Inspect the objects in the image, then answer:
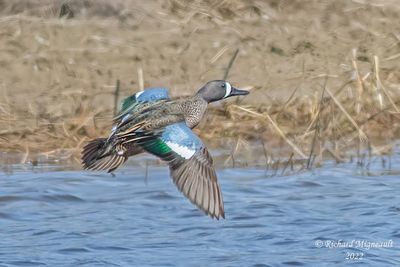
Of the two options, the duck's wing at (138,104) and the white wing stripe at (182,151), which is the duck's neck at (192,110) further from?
the white wing stripe at (182,151)

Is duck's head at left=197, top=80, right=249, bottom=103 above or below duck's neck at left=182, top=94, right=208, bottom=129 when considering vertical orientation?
above

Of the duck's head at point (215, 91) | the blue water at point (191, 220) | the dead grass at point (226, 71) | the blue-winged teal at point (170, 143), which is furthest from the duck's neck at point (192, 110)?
the dead grass at point (226, 71)

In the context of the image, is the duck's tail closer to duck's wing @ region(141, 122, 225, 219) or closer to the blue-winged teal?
the blue-winged teal

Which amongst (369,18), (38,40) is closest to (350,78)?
(369,18)

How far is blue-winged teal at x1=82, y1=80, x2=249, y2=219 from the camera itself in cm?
684

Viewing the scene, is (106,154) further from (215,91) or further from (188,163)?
(215,91)

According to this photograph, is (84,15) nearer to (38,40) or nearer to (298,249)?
(38,40)

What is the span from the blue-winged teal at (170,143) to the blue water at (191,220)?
0.57 metres

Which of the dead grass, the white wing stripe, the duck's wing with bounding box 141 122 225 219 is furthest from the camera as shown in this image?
the dead grass

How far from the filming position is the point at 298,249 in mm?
7656

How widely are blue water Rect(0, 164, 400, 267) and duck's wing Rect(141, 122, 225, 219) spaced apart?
0.62 metres

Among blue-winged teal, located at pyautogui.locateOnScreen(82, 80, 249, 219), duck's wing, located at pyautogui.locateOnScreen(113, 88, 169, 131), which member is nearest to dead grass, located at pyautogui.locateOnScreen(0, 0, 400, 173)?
duck's wing, located at pyautogui.locateOnScreen(113, 88, 169, 131)

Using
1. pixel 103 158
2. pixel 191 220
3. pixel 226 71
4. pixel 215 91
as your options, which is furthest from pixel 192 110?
pixel 226 71

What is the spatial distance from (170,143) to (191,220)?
126cm
